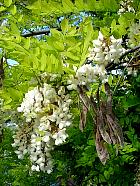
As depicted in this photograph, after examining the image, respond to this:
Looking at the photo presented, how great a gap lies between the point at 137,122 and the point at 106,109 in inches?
47.1

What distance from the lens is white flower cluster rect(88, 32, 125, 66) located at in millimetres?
1613

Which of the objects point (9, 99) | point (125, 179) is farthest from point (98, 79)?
point (125, 179)

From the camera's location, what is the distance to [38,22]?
2.78 metres

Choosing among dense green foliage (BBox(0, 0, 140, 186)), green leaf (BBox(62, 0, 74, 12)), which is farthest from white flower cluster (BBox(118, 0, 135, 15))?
green leaf (BBox(62, 0, 74, 12))

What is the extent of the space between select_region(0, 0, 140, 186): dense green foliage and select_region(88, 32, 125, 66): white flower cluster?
0.11ft

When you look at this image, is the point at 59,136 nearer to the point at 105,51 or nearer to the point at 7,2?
the point at 105,51

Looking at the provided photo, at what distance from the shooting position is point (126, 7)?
2174mm

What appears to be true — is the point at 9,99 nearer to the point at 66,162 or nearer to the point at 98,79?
the point at 98,79

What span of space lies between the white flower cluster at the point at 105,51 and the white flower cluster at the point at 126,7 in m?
0.51

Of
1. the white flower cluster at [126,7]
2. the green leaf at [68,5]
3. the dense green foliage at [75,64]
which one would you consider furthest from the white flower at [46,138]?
the white flower cluster at [126,7]

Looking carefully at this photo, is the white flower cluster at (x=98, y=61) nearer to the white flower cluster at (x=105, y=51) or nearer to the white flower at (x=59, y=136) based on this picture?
the white flower cluster at (x=105, y=51)

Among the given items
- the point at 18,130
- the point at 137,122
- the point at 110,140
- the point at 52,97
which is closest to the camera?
the point at 110,140

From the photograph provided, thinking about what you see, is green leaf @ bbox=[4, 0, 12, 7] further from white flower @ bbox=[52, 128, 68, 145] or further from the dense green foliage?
white flower @ bbox=[52, 128, 68, 145]

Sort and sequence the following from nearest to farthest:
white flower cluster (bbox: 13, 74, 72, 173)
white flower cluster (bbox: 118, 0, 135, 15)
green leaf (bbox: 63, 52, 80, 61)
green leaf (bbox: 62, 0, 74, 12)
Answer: green leaf (bbox: 63, 52, 80, 61)
white flower cluster (bbox: 13, 74, 72, 173)
green leaf (bbox: 62, 0, 74, 12)
white flower cluster (bbox: 118, 0, 135, 15)
